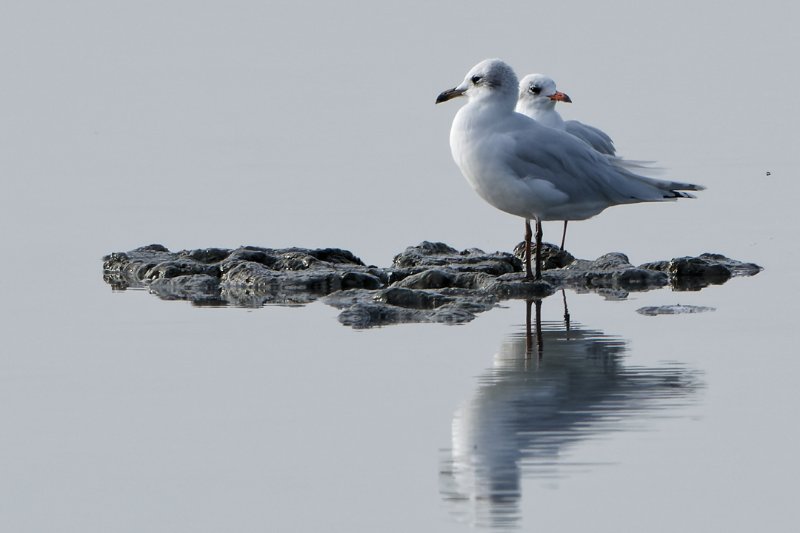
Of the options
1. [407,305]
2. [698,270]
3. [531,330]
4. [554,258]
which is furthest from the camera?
[554,258]

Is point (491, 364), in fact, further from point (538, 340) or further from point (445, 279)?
point (445, 279)

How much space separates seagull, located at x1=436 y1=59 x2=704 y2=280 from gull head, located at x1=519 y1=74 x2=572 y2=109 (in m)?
2.04

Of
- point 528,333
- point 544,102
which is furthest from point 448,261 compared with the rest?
point 528,333

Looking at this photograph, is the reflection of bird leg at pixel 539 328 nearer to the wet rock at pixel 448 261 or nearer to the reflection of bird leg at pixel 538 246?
the reflection of bird leg at pixel 538 246

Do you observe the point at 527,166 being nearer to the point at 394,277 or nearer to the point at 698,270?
the point at 394,277

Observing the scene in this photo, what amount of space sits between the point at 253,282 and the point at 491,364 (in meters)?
3.33

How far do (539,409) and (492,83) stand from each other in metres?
3.97

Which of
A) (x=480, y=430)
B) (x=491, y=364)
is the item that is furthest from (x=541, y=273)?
(x=480, y=430)

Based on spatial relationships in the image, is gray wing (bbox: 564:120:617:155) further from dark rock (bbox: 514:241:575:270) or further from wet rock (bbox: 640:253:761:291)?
wet rock (bbox: 640:253:761:291)

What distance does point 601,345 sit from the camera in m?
9.48

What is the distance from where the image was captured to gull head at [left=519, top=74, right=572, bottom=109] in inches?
533

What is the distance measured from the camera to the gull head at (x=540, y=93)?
1353 cm

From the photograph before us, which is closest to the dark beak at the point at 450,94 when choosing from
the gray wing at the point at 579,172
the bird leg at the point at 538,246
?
the gray wing at the point at 579,172

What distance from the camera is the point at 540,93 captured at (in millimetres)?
13562
